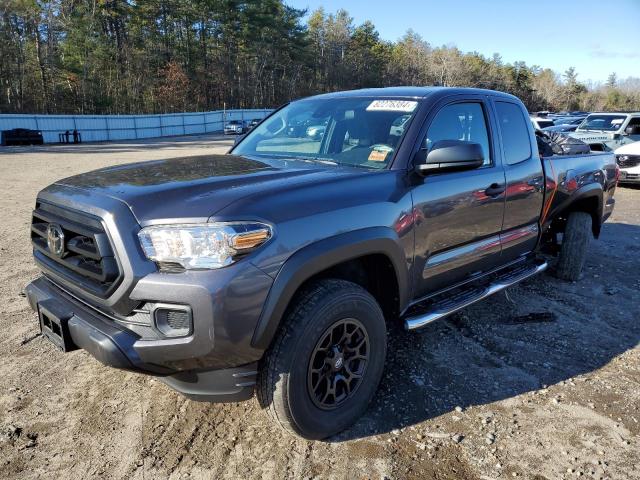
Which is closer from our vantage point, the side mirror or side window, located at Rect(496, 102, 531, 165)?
the side mirror

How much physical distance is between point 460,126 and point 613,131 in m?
12.6

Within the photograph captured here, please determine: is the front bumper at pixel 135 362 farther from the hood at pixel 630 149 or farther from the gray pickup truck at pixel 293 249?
the hood at pixel 630 149

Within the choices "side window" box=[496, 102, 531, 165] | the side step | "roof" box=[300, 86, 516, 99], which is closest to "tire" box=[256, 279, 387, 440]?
the side step

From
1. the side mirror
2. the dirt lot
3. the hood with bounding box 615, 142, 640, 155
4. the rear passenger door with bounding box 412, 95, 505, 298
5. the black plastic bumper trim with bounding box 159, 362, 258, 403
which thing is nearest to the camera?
the black plastic bumper trim with bounding box 159, 362, 258, 403

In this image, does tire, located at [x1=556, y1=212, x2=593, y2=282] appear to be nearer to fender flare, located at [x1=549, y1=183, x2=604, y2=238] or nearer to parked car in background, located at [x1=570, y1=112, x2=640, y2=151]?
fender flare, located at [x1=549, y1=183, x2=604, y2=238]

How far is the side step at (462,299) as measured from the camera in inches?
122

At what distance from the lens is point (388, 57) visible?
261ft

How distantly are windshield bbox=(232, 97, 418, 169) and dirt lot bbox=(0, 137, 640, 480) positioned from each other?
1528 mm

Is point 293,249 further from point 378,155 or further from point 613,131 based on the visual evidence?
point 613,131

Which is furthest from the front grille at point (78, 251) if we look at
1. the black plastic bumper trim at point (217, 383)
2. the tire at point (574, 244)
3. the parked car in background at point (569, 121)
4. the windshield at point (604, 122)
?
the parked car in background at point (569, 121)

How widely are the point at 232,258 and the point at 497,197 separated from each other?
7.64ft

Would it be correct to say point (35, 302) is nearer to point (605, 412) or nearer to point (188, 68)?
point (605, 412)

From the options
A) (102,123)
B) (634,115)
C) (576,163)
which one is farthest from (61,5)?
(576,163)

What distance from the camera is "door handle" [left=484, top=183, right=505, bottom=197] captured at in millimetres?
3564
